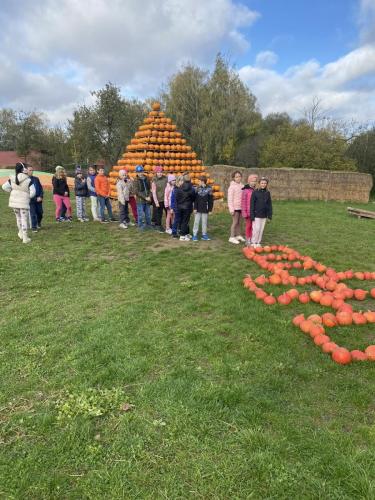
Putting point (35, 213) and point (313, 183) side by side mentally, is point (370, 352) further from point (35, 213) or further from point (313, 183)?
point (313, 183)

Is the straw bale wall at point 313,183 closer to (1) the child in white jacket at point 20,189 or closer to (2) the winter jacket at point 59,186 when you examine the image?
(2) the winter jacket at point 59,186

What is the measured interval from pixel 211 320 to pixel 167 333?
0.79 meters

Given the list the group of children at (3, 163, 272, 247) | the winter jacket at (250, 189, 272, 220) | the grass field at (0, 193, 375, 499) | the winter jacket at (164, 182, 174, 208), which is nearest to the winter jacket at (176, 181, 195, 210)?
the group of children at (3, 163, 272, 247)

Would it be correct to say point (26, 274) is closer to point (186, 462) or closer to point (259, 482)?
point (186, 462)

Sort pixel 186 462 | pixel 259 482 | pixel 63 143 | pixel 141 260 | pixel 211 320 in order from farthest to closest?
1. pixel 63 143
2. pixel 141 260
3. pixel 211 320
4. pixel 186 462
5. pixel 259 482

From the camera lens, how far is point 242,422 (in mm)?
3176

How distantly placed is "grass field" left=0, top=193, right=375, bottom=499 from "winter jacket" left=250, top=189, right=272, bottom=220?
2906mm

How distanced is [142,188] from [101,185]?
6.21 feet

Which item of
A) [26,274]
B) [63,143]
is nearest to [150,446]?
[26,274]

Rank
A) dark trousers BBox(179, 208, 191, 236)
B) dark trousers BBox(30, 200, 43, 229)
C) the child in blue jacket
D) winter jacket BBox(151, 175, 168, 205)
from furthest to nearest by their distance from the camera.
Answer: dark trousers BBox(30, 200, 43, 229)
winter jacket BBox(151, 175, 168, 205)
the child in blue jacket
dark trousers BBox(179, 208, 191, 236)

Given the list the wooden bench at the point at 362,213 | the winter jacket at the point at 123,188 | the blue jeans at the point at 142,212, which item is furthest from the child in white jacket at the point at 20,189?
the wooden bench at the point at 362,213

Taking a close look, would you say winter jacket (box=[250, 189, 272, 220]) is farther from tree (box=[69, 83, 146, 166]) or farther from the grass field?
tree (box=[69, 83, 146, 166])

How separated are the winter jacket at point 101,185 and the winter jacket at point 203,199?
4.21 meters

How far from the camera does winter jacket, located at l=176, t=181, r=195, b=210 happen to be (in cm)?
1020
